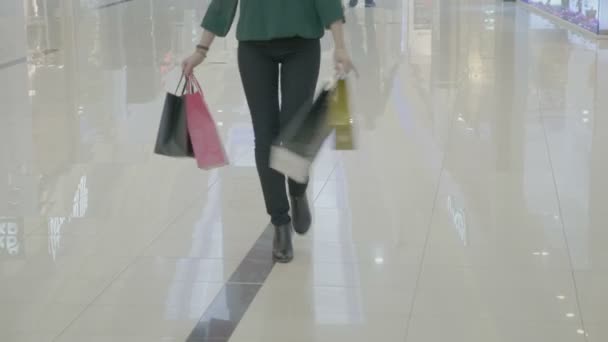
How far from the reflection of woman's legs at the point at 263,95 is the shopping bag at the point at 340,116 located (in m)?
0.35

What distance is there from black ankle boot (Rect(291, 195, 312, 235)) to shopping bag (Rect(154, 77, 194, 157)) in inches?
20.6

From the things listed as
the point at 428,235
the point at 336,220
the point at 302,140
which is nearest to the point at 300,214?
the point at 336,220

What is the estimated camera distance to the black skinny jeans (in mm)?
3785

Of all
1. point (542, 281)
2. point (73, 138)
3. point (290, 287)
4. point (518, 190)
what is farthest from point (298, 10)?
point (73, 138)

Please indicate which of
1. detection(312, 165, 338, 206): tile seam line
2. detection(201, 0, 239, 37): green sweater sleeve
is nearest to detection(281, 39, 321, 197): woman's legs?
detection(201, 0, 239, 37): green sweater sleeve

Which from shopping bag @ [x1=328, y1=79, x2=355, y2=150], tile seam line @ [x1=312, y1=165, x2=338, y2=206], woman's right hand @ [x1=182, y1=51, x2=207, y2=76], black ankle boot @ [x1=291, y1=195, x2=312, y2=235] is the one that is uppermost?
woman's right hand @ [x1=182, y1=51, x2=207, y2=76]

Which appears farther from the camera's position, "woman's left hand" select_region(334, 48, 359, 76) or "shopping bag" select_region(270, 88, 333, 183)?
"woman's left hand" select_region(334, 48, 359, 76)

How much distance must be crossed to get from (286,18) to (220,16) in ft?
0.97

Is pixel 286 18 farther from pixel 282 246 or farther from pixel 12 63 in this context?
pixel 12 63

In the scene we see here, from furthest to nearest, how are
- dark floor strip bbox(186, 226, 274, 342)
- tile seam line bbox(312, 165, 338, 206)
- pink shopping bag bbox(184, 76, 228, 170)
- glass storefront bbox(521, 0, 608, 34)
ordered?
glass storefront bbox(521, 0, 608, 34)
tile seam line bbox(312, 165, 338, 206)
pink shopping bag bbox(184, 76, 228, 170)
dark floor strip bbox(186, 226, 274, 342)

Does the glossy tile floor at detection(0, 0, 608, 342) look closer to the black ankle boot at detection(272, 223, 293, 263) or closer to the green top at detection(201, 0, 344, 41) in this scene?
the black ankle boot at detection(272, 223, 293, 263)

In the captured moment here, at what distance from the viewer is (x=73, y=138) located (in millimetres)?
6430

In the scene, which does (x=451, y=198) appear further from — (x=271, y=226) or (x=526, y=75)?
(x=526, y=75)

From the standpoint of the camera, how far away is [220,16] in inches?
152
